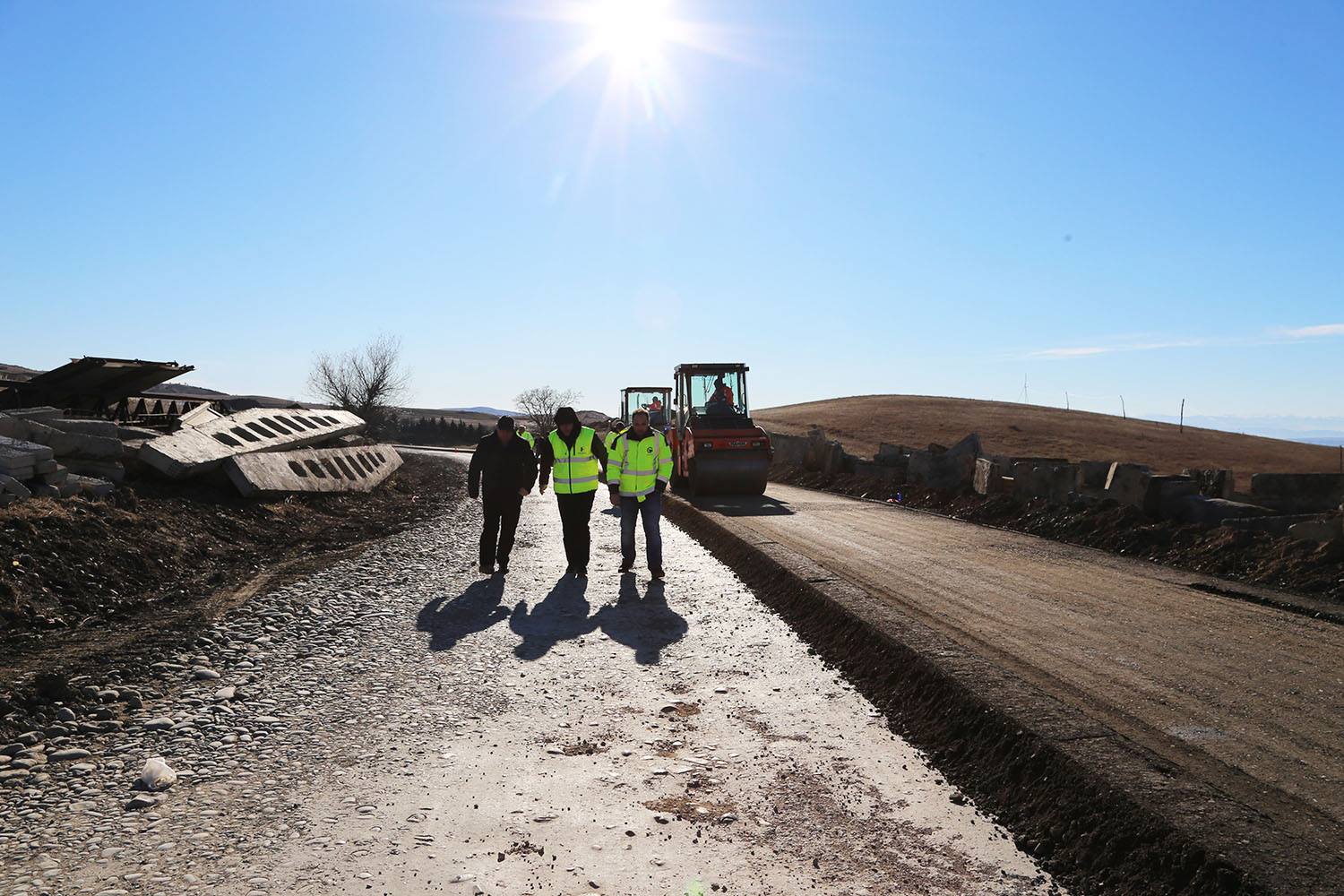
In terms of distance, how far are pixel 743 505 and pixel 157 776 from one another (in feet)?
46.7

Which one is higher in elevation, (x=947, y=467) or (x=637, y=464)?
(x=637, y=464)

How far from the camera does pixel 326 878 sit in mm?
3836

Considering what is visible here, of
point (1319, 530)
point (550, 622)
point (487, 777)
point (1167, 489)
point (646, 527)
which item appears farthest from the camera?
point (1167, 489)

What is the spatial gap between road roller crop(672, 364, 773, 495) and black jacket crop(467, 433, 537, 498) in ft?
27.8

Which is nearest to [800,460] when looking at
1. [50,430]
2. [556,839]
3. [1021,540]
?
[1021,540]

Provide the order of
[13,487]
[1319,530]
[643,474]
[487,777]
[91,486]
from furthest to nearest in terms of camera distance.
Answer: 1. [91,486]
2. [643,474]
3. [13,487]
4. [1319,530]
5. [487,777]

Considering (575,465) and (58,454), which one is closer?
(575,465)

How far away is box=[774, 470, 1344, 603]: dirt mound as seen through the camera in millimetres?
9305

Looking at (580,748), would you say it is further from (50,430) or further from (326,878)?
(50,430)

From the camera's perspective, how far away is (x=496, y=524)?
37.2ft

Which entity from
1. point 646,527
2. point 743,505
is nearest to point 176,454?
point 646,527

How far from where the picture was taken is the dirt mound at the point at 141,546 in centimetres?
854

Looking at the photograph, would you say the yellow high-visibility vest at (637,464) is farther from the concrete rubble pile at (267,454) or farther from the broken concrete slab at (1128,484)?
the concrete rubble pile at (267,454)

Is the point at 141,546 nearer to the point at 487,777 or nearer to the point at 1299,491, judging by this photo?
the point at 487,777
